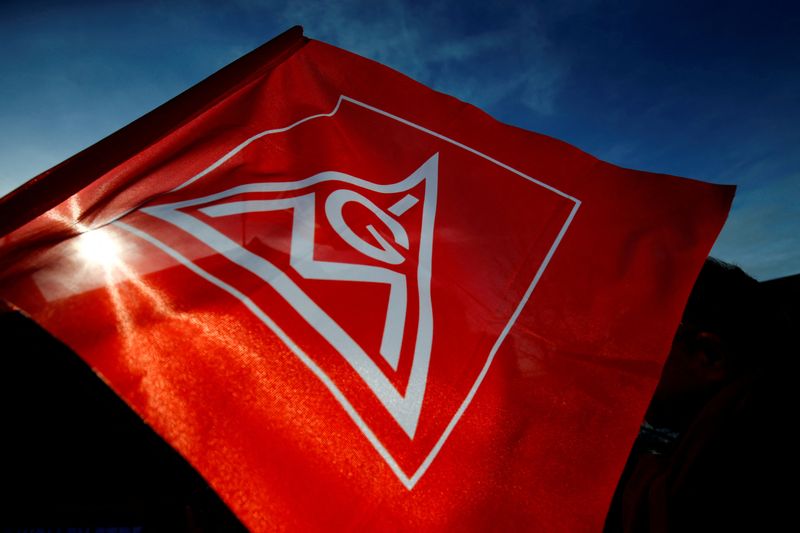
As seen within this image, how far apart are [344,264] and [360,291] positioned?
104 millimetres

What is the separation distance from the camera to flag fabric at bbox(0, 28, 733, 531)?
2.62ft

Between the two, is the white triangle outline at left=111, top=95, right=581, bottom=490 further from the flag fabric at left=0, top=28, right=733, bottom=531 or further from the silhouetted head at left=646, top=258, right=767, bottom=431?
the silhouetted head at left=646, top=258, right=767, bottom=431

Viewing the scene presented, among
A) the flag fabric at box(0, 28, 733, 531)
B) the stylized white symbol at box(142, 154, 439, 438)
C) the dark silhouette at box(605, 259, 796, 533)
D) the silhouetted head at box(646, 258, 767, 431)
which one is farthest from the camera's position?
the silhouetted head at box(646, 258, 767, 431)

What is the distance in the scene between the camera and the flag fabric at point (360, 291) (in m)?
0.80

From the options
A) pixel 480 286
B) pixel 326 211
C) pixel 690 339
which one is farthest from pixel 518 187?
pixel 690 339

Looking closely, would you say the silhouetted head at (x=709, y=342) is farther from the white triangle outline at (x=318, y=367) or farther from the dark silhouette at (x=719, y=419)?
the white triangle outline at (x=318, y=367)

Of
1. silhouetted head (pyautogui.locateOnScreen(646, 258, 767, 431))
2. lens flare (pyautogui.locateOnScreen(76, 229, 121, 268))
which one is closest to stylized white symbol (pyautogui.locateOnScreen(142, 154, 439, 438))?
lens flare (pyautogui.locateOnScreen(76, 229, 121, 268))

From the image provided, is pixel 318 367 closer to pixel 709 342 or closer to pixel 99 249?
pixel 99 249

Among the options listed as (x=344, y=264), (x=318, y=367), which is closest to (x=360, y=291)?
(x=344, y=264)

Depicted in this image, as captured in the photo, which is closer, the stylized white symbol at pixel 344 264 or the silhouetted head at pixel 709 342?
the stylized white symbol at pixel 344 264

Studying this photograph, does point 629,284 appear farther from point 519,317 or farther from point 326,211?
point 326,211

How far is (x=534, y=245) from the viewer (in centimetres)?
143

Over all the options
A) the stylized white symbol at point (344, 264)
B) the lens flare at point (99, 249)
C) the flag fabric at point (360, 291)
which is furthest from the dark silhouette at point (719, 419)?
the lens flare at point (99, 249)

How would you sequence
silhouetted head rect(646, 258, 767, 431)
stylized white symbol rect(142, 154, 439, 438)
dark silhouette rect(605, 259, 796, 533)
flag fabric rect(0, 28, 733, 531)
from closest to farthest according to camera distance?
flag fabric rect(0, 28, 733, 531) → stylized white symbol rect(142, 154, 439, 438) → dark silhouette rect(605, 259, 796, 533) → silhouetted head rect(646, 258, 767, 431)
